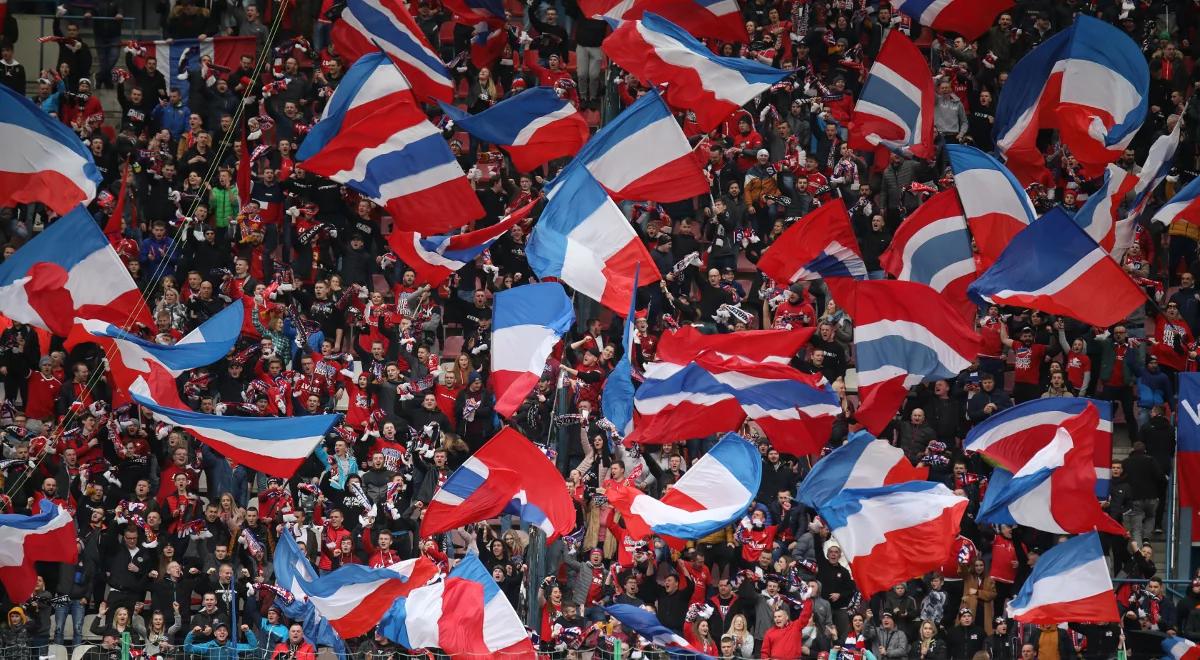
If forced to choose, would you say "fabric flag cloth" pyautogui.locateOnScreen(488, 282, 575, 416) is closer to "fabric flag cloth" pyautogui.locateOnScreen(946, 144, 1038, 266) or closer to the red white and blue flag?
the red white and blue flag

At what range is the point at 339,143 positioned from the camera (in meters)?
27.3

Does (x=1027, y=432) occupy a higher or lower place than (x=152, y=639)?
higher

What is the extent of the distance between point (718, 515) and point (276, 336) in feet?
21.8

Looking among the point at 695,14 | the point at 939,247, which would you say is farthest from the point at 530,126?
the point at 939,247

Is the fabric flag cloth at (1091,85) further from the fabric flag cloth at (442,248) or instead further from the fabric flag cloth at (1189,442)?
the fabric flag cloth at (442,248)

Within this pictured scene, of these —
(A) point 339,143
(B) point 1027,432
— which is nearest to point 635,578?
(B) point 1027,432

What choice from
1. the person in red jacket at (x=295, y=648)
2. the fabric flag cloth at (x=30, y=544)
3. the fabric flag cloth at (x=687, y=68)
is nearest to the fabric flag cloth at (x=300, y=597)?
the person in red jacket at (x=295, y=648)

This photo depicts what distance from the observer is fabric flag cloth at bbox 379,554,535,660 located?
22.7 metres

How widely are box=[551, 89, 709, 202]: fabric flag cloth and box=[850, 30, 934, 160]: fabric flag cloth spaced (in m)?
3.44

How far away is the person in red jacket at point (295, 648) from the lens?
23484 mm

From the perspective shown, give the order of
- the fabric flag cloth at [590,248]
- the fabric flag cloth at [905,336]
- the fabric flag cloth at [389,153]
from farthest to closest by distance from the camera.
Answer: the fabric flag cloth at [389,153] → the fabric flag cloth at [590,248] → the fabric flag cloth at [905,336]

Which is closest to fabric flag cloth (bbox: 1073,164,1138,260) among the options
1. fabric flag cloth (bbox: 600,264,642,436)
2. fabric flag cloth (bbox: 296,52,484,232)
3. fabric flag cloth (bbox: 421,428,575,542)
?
fabric flag cloth (bbox: 600,264,642,436)

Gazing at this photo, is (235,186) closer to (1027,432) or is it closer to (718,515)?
(718,515)

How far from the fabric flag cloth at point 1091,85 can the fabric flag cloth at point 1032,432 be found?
13.6 feet
